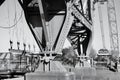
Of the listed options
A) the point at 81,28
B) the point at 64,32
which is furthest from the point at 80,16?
the point at 81,28

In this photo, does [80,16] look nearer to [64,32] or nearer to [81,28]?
[64,32]

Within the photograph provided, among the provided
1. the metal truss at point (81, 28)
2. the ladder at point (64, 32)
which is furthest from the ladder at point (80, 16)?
the ladder at point (64, 32)

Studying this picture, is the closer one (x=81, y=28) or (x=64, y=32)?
(x=64, y=32)

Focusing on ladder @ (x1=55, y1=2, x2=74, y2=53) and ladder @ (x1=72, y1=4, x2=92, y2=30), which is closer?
ladder @ (x1=55, y1=2, x2=74, y2=53)

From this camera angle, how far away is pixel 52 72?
1234 cm


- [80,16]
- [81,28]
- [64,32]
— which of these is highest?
[80,16]

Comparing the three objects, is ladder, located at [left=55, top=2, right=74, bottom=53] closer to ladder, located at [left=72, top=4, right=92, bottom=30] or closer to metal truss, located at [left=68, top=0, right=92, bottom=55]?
ladder, located at [left=72, top=4, right=92, bottom=30]

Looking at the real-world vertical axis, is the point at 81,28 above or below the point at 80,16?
below

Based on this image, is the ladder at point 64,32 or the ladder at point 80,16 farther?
the ladder at point 80,16

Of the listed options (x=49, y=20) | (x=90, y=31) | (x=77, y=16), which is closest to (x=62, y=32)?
(x=49, y=20)

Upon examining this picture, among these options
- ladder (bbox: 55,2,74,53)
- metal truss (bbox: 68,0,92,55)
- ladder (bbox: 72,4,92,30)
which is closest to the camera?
ladder (bbox: 55,2,74,53)

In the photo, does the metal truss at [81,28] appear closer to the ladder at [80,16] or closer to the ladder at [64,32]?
the ladder at [80,16]

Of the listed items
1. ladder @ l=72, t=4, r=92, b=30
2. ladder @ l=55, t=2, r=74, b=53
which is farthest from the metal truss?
ladder @ l=55, t=2, r=74, b=53

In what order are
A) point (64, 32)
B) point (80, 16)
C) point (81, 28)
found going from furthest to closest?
point (81, 28) → point (80, 16) → point (64, 32)
